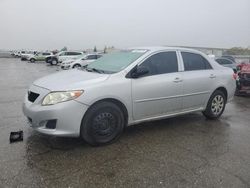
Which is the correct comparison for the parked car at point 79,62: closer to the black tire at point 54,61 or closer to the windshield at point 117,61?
the black tire at point 54,61

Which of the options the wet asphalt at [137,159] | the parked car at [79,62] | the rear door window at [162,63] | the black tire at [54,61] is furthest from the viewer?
the black tire at [54,61]

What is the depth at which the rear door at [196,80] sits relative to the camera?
17.1 feet

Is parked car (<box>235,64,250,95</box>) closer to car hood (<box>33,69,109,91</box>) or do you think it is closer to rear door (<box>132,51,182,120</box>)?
rear door (<box>132,51,182,120</box>)

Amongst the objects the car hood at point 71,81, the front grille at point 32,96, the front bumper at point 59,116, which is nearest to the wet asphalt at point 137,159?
the front bumper at point 59,116

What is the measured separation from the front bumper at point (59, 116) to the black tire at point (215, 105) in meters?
3.13

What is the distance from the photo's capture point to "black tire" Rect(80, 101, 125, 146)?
397cm

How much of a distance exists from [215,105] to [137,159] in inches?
118

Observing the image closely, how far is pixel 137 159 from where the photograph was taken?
12.2 feet

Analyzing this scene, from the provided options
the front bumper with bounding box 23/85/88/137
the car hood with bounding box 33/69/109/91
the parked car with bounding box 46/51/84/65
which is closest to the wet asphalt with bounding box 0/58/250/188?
the front bumper with bounding box 23/85/88/137

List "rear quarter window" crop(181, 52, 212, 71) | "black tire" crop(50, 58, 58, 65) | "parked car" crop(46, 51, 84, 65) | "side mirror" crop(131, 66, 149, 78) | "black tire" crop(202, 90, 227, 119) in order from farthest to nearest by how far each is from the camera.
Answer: "black tire" crop(50, 58, 58, 65) → "parked car" crop(46, 51, 84, 65) → "black tire" crop(202, 90, 227, 119) → "rear quarter window" crop(181, 52, 212, 71) → "side mirror" crop(131, 66, 149, 78)

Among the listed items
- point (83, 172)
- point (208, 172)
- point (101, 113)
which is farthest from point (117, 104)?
point (208, 172)

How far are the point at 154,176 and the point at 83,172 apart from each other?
90 cm

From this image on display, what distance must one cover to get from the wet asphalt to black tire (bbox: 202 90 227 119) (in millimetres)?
530

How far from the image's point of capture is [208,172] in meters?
3.38
